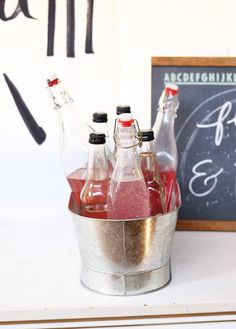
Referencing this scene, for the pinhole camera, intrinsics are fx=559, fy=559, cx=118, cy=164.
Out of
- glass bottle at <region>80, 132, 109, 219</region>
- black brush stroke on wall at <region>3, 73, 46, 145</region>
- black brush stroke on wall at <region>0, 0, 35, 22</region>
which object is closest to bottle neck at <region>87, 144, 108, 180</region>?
glass bottle at <region>80, 132, 109, 219</region>

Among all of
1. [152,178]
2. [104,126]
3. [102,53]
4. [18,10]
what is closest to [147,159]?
[152,178]

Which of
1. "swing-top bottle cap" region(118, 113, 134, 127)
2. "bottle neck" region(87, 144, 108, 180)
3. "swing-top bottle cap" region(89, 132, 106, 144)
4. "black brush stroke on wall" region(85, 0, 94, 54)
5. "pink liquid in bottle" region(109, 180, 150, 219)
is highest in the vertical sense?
"black brush stroke on wall" region(85, 0, 94, 54)

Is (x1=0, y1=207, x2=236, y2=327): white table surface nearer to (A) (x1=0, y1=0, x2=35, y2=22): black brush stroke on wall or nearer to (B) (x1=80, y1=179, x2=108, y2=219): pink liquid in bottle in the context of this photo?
(B) (x1=80, y1=179, x2=108, y2=219): pink liquid in bottle

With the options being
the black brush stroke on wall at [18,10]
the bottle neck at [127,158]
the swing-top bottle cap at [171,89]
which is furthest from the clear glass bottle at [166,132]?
the black brush stroke on wall at [18,10]

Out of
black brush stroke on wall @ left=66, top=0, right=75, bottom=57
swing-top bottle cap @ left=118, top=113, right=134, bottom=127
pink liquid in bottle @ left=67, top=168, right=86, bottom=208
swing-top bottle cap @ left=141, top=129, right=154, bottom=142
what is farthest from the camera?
black brush stroke on wall @ left=66, top=0, right=75, bottom=57

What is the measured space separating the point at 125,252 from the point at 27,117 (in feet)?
1.63

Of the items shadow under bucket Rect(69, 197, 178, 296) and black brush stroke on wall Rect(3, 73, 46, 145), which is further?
black brush stroke on wall Rect(3, 73, 46, 145)

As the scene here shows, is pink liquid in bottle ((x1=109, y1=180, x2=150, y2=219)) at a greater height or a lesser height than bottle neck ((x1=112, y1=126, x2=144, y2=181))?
lesser

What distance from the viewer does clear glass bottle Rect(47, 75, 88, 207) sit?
1.12 metres

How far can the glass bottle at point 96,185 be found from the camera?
3.28ft

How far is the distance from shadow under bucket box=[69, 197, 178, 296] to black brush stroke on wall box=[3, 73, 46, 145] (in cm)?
35

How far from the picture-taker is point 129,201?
3.12ft

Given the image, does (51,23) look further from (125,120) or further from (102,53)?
(125,120)

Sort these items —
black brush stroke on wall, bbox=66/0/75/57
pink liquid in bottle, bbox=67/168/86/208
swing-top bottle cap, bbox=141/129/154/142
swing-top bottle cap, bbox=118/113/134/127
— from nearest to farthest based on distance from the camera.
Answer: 1. swing-top bottle cap, bbox=118/113/134/127
2. swing-top bottle cap, bbox=141/129/154/142
3. pink liquid in bottle, bbox=67/168/86/208
4. black brush stroke on wall, bbox=66/0/75/57
